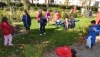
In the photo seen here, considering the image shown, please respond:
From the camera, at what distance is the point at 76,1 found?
48344mm

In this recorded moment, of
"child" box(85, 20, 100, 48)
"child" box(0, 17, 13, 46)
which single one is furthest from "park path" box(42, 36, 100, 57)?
"child" box(0, 17, 13, 46)

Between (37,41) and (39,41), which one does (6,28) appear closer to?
(37,41)

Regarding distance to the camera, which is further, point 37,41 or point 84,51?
point 37,41

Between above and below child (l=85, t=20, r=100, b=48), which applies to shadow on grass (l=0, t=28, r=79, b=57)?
below

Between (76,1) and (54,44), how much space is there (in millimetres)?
35519

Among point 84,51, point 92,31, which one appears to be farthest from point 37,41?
point 92,31

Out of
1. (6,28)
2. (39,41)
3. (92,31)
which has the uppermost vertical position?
(6,28)

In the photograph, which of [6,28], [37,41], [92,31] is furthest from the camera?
[37,41]

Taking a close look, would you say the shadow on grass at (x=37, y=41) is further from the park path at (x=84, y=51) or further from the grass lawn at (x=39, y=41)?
the park path at (x=84, y=51)

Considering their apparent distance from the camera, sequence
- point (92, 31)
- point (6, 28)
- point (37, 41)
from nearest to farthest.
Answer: point (6, 28)
point (92, 31)
point (37, 41)

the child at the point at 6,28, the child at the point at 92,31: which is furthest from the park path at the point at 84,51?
the child at the point at 6,28

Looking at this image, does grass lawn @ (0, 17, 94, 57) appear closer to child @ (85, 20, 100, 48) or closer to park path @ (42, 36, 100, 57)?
park path @ (42, 36, 100, 57)

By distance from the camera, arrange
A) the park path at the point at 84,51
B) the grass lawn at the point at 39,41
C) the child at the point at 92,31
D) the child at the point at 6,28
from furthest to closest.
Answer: the child at the point at 6,28
the child at the point at 92,31
the park path at the point at 84,51
the grass lawn at the point at 39,41

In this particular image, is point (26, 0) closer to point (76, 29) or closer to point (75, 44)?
point (76, 29)
